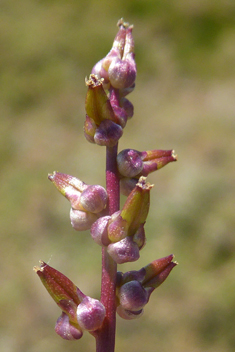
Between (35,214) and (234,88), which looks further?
(234,88)

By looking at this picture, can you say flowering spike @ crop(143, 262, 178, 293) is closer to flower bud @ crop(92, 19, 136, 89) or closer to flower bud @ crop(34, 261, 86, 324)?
flower bud @ crop(34, 261, 86, 324)

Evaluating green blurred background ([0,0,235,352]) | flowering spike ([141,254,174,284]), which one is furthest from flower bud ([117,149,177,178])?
green blurred background ([0,0,235,352])

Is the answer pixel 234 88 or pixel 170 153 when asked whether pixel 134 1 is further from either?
pixel 170 153

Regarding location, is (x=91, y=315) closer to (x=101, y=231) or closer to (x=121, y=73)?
(x=101, y=231)

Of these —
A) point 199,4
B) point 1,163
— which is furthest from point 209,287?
point 199,4

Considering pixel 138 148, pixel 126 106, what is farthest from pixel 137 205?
pixel 138 148

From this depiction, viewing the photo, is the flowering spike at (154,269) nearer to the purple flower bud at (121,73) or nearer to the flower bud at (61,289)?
the flower bud at (61,289)
